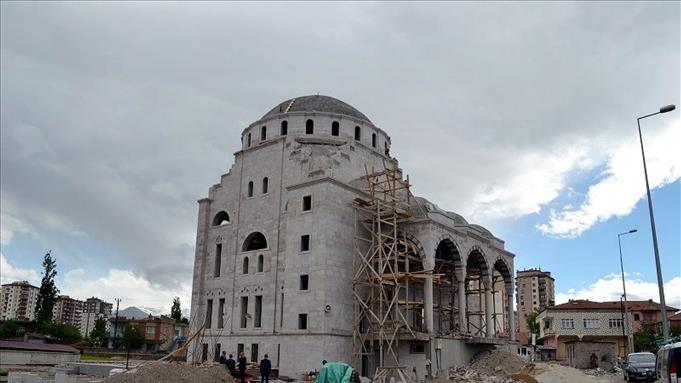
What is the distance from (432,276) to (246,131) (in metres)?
17.1

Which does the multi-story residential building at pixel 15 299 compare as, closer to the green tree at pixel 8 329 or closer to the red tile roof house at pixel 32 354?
the green tree at pixel 8 329

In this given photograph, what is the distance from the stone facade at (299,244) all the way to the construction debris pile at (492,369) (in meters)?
2.05

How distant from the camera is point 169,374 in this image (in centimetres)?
2091

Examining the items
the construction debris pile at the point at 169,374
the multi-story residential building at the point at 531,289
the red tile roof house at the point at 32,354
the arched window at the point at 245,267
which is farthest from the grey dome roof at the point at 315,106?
the multi-story residential building at the point at 531,289

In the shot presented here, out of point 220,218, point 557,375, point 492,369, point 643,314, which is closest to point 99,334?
point 220,218

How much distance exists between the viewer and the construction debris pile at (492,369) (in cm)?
2817

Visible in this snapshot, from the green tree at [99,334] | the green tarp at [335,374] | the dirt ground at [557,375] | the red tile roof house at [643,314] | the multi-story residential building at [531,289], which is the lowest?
the dirt ground at [557,375]

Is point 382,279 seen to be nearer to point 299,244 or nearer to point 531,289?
point 299,244

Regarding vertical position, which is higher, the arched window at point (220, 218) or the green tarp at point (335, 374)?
the arched window at point (220, 218)

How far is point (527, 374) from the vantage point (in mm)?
26797

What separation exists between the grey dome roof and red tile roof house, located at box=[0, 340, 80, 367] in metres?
23.9

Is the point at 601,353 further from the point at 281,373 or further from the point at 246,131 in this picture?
the point at 246,131

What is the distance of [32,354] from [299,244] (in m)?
23.8

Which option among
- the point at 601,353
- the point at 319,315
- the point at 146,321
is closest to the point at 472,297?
the point at 601,353
